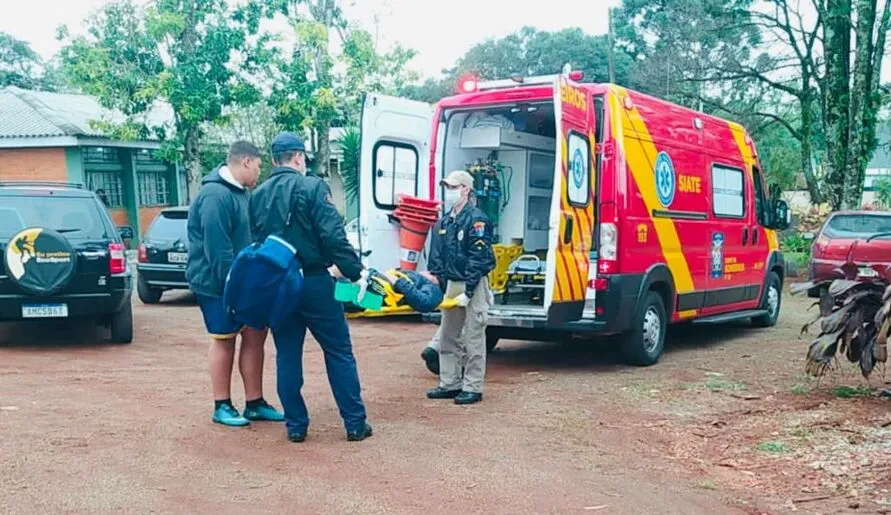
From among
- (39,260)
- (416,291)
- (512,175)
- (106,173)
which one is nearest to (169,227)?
(39,260)

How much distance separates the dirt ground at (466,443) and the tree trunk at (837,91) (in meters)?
11.0

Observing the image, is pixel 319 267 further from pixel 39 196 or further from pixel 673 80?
pixel 673 80

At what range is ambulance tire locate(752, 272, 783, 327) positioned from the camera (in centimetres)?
1067

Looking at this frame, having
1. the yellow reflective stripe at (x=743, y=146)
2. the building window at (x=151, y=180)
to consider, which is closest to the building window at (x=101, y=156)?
the building window at (x=151, y=180)

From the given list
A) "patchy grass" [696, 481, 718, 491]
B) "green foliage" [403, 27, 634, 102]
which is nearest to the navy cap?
"patchy grass" [696, 481, 718, 491]

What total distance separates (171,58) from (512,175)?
1220 cm

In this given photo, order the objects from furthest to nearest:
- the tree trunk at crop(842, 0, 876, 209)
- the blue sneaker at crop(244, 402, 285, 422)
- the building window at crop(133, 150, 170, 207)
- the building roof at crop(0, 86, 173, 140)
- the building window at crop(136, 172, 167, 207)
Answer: the building window at crop(136, 172, 167, 207)
the building window at crop(133, 150, 170, 207)
the building roof at crop(0, 86, 173, 140)
the tree trunk at crop(842, 0, 876, 209)
the blue sneaker at crop(244, 402, 285, 422)

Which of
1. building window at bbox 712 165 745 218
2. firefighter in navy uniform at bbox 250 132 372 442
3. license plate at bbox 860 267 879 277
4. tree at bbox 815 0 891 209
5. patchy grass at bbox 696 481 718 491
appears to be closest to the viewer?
patchy grass at bbox 696 481 718 491

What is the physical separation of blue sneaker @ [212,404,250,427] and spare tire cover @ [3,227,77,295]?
10.6ft

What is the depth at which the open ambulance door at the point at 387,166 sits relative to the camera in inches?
297

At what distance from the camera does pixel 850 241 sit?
1328cm

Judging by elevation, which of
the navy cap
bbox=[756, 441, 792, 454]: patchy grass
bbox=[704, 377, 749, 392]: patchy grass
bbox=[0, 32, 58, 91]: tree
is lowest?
bbox=[704, 377, 749, 392]: patchy grass

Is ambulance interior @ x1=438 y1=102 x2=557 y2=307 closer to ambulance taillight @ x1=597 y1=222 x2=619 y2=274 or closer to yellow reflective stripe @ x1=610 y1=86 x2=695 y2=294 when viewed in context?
yellow reflective stripe @ x1=610 y1=86 x2=695 y2=294

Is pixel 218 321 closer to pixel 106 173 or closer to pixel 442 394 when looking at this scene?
pixel 442 394
